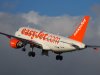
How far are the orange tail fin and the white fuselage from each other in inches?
129

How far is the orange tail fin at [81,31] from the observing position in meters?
165

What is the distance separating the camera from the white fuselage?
530 feet

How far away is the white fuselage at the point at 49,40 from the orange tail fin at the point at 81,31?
10.7 ft

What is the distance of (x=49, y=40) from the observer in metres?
167

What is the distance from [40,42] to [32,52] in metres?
4.09

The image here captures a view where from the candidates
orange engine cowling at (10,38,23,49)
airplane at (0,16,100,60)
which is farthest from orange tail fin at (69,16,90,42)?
orange engine cowling at (10,38,23,49)

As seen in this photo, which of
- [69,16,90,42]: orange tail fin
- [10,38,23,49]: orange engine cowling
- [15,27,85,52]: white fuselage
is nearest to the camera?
[15,27,85,52]: white fuselage

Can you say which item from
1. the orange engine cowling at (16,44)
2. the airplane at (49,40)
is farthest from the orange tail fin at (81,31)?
the orange engine cowling at (16,44)

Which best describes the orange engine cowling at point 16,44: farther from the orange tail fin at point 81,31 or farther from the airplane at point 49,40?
the orange tail fin at point 81,31

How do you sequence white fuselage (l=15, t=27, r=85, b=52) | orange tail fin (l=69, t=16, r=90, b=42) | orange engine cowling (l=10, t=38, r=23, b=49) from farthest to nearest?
orange engine cowling (l=10, t=38, r=23, b=49), orange tail fin (l=69, t=16, r=90, b=42), white fuselage (l=15, t=27, r=85, b=52)

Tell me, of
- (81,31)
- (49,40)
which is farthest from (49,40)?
(81,31)

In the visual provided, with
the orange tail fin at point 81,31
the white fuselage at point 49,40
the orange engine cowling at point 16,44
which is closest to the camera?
the white fuselage at point 49,40

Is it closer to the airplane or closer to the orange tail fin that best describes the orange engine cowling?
the airplane

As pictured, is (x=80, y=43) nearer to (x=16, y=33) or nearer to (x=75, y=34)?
(x=75, y=34)
